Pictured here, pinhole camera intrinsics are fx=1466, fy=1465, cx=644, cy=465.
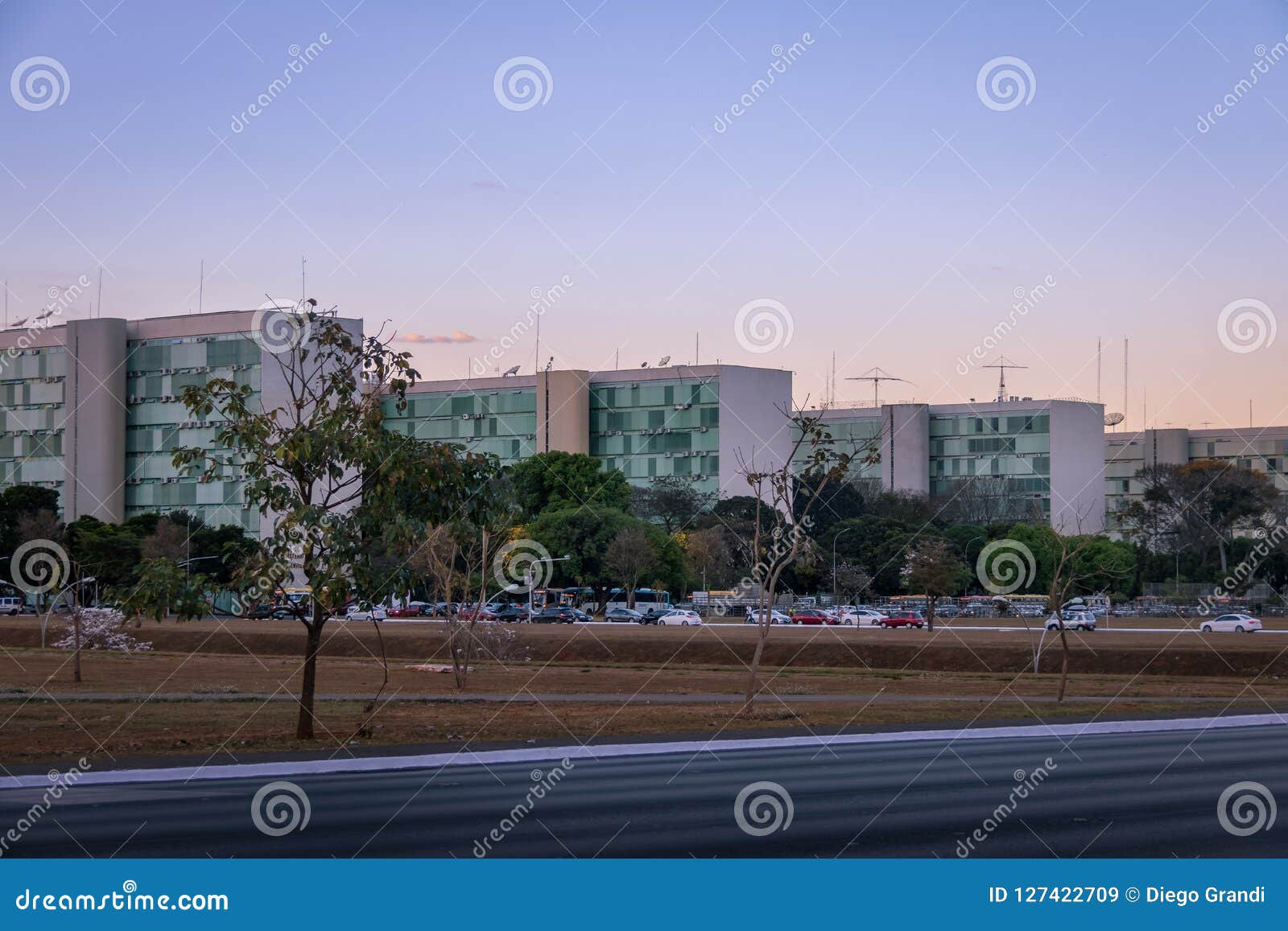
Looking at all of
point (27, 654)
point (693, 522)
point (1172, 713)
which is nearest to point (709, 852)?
point (1172, 713)

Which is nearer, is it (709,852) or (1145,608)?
(709,852)

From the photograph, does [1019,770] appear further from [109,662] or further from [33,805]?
[109,662]

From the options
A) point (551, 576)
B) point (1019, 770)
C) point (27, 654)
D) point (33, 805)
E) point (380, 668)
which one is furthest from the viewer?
point (551, 576)

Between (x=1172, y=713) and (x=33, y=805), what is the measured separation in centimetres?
2484

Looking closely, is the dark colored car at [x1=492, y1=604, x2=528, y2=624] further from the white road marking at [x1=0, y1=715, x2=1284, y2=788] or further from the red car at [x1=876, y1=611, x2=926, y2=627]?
the white road marking at [x1=0, y1=715, x2=1284, y2=788]

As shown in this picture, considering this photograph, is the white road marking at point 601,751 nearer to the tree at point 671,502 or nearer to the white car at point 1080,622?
the white car at point 1080,622

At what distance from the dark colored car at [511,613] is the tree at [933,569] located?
2490 cm

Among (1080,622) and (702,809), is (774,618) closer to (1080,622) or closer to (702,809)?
(1080,622)

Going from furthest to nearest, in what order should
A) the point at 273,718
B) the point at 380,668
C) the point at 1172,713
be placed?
the point at 380,668 < the point at 1172,713 < the point at 273,718

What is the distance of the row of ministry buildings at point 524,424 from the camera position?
123062 mm

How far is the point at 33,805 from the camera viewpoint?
53.7 ft
